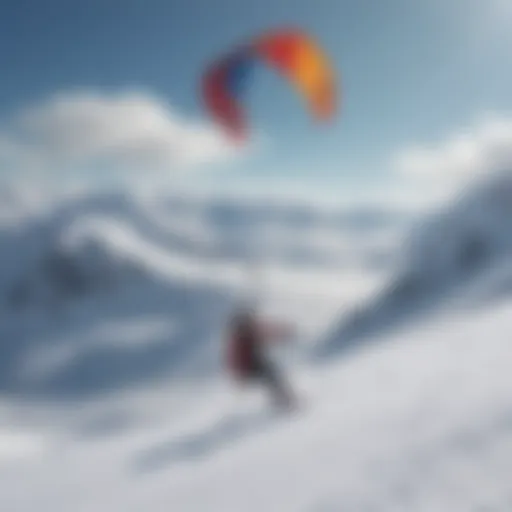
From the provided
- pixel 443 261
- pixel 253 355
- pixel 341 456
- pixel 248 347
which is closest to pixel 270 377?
pixel 253 355

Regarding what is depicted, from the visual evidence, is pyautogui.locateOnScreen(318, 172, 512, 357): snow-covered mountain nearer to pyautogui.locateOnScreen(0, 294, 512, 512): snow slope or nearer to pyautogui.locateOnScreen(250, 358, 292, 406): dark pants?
pyautogui.locateOnScreen(0, 294, 512, 512): snow slope

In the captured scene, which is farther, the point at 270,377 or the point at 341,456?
the point at 270,377

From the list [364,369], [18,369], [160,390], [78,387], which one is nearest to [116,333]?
[18,369]

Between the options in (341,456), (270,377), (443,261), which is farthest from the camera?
(443,261)

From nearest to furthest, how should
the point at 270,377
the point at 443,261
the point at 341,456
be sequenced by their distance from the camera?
the point at 341,456 → the point at 270,377 → the point at 443,261

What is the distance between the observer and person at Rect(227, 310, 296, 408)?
439 inches

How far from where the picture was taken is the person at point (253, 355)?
1116 cm

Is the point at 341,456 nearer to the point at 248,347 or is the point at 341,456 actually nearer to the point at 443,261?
the point at 248,347

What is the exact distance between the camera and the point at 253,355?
11.2 m

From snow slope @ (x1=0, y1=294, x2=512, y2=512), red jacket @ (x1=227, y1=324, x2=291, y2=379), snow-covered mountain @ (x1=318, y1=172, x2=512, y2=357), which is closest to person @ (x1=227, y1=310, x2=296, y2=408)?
red jacket @ (x1=227, y1=324, x2=291, y2=379)

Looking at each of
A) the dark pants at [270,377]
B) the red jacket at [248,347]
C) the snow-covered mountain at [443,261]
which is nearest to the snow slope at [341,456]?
the dark pants at [270,377]

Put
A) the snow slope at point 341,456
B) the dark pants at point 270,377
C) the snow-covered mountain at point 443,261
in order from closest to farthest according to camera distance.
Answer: the snow slope at point 341,456 < the dark pants at point 270,377 < the snow-covered mountain at point 443,261

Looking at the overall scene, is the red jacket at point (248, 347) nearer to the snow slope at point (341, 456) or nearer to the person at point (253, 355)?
the person at point (253, 355)

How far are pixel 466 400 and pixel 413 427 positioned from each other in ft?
2.68
